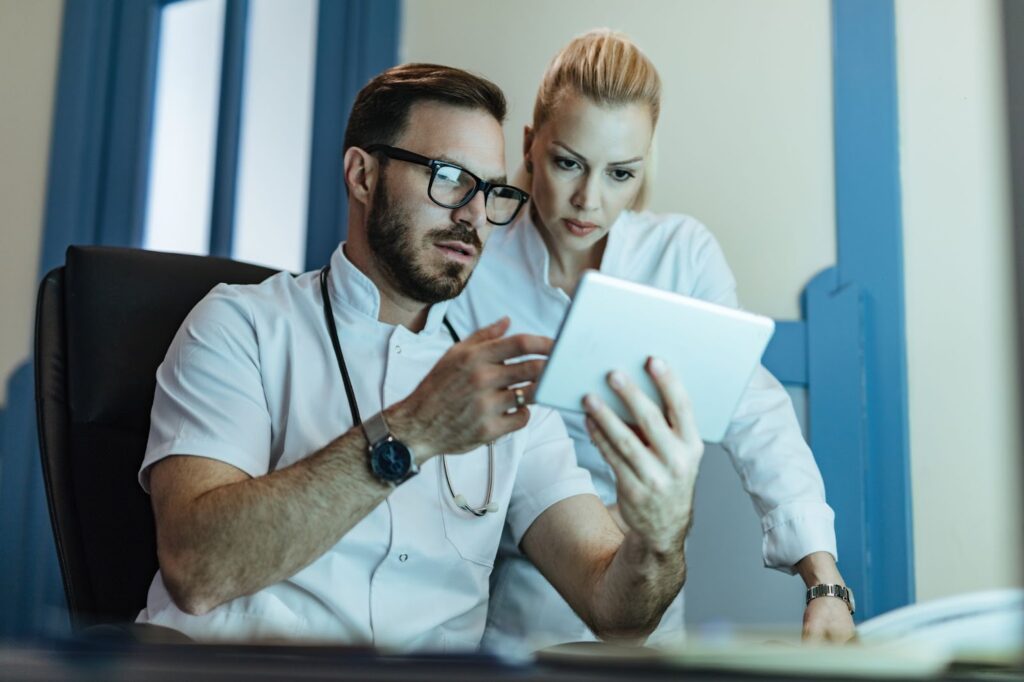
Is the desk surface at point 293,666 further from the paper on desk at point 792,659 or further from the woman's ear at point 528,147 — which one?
the woman's ear at point 528,147

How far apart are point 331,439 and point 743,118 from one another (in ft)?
3.43

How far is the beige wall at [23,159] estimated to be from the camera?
237cm

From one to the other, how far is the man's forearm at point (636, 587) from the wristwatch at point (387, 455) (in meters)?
0.27

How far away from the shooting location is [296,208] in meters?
2.18

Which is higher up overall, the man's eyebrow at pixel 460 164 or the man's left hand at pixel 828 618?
the man's eyebrow at pixel 460 164

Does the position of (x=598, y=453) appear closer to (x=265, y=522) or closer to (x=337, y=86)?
(x=265, y=522)

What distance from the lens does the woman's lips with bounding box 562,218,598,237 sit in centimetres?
156

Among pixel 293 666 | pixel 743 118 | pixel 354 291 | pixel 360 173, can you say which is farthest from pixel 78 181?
pixel 293 666

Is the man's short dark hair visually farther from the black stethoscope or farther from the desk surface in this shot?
the desk surface

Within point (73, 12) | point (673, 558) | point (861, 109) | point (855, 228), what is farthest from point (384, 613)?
point (73, 12)

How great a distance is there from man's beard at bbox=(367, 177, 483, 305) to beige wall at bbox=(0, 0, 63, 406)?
1.31 meters

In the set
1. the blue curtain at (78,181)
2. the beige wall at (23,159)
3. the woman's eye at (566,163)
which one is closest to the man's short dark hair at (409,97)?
the woman's eye at (566,163)

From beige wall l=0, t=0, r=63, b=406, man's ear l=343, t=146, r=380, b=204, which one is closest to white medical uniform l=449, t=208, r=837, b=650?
man's ear l=343, t=146, r=380, b=204

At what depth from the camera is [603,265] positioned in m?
1.62
